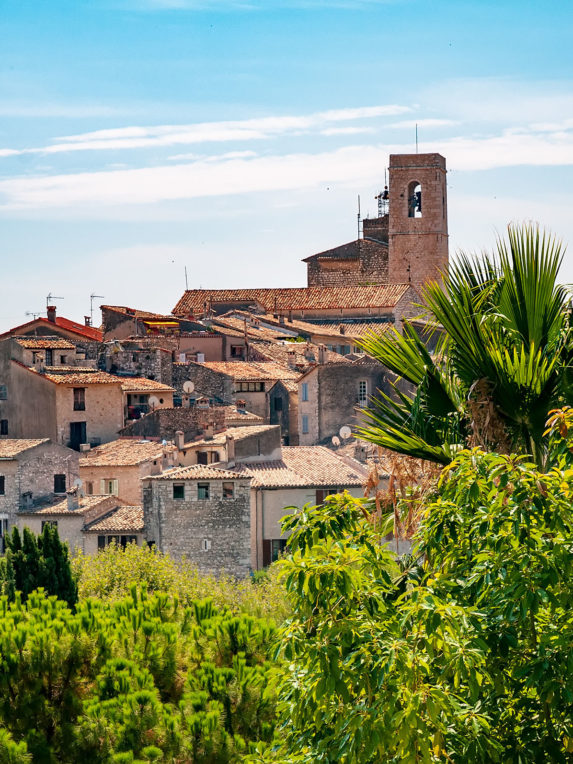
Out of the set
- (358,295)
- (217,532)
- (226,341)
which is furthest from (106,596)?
(358,295)

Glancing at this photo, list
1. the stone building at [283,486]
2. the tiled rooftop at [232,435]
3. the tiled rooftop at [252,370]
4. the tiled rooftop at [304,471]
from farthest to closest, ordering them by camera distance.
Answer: the tiled rooftop at [252,370] < the tiled rooftop at [232,435] < the tiled rooftop at [304,471] < the stone building at [283,486]

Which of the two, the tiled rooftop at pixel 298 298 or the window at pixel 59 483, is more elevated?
the tiled rooftop at pixel 298 298

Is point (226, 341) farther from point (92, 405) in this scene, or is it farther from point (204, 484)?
point (204, 484)

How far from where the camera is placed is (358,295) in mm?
78375

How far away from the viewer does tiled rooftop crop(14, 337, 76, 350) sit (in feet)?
178

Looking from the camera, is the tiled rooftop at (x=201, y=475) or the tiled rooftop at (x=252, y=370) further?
the tiled rooftop at (x=252, y=370)

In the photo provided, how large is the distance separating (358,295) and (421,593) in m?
71.3

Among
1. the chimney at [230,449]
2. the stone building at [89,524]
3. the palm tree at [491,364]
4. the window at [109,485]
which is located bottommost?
the stone building at [89,524]

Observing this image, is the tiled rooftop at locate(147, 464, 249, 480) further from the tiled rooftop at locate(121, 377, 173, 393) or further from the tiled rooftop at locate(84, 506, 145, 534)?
the tiled rooftop at locate(121, 377, 173, 393)

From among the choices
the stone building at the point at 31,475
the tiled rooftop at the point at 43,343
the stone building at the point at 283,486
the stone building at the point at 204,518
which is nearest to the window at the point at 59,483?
the stone building at the point at 31,475

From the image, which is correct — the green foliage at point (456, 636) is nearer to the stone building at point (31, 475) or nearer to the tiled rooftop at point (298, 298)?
the stone building at point (31, 475)

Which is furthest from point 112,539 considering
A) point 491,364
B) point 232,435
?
point 491,364

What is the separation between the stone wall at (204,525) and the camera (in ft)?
137

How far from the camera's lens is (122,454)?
4809 cm
